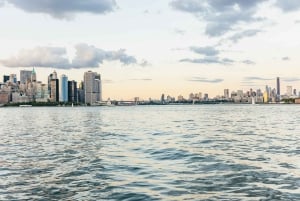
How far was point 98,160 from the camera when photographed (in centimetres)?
2872

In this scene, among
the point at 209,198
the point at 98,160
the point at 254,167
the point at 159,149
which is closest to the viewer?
the point at 209,198

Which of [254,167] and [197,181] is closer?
[197,181]

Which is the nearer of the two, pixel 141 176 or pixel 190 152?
pixel 141 176

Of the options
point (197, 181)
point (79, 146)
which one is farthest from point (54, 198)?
point (79, 146)

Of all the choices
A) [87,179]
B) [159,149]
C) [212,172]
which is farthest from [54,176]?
[159,149]

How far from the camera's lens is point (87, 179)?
21.7 meters

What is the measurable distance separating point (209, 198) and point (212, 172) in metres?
6.32

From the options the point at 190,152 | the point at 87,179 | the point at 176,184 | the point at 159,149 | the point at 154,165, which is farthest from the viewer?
the point at 159,149

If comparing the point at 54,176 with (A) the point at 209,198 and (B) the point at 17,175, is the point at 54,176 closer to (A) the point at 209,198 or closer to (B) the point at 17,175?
(B) the point at 17,175

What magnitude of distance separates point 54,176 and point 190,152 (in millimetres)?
13189

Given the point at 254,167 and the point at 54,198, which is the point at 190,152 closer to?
the point at 254,167

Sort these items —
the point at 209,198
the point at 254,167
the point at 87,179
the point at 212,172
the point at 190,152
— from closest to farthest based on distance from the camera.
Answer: the point at 209,198
the point at 87,179
the point at 212,172
the point at 254,167
the point at 190,152

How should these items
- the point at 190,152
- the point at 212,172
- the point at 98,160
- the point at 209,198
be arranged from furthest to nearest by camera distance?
the point at 190,152 < the point at 98,160 < the point at 212,172 < the point at 209,198

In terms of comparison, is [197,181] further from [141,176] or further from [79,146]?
[79,146]
